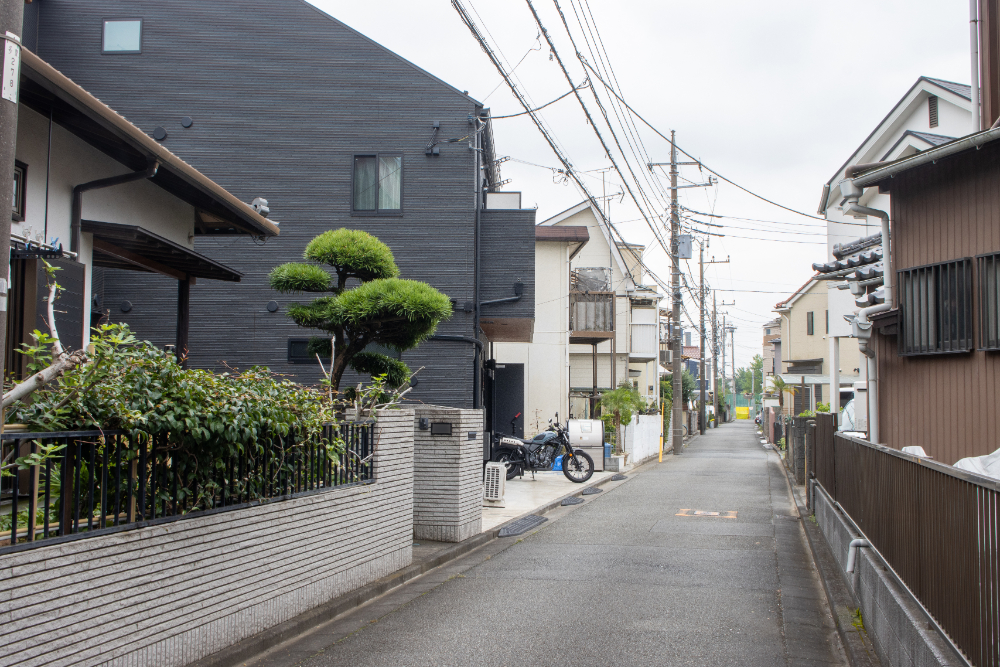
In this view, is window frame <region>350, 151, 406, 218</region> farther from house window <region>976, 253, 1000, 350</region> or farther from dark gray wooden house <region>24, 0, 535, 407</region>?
house window <region>976, 253, 1000, 350</region>

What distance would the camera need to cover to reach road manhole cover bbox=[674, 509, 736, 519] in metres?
13.8

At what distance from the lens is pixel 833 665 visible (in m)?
5.80

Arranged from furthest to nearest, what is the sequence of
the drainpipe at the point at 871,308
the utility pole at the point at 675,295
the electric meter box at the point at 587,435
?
the utility pole at the point at 675,295 < the electric meter box at the point at 587,435 < the drainpipe at the point at 871,308

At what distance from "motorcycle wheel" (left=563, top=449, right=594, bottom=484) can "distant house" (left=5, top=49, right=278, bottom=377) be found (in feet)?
33.8

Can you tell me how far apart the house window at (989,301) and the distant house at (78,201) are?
830 cm

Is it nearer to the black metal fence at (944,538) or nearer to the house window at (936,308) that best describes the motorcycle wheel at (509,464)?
the house window at (936,308)

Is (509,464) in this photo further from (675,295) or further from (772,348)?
(772,348)

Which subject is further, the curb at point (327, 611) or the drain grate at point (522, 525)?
the drain grate at point (522, 525)

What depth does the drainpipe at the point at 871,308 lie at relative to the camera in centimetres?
990

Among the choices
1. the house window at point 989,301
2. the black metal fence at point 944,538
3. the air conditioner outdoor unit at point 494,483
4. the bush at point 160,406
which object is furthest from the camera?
the air conditioner outdoor unit at point 494,483

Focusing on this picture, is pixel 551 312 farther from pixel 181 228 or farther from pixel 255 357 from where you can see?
pixel 181 228

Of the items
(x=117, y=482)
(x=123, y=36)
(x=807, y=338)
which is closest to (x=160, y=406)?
(x=117, y=482)

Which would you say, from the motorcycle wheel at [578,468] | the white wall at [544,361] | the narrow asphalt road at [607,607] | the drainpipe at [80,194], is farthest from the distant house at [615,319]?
the drainpipe at [80,194]

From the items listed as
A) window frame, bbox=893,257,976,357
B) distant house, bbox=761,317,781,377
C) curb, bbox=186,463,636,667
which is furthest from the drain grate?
distant house, bbox=761,317,781,377
